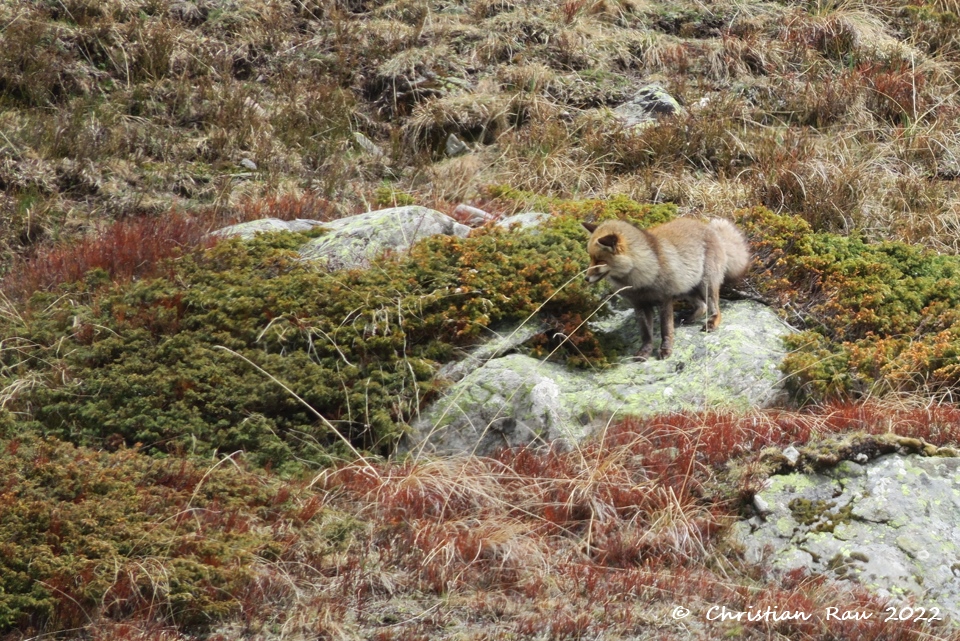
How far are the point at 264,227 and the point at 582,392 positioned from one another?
3.82 metres

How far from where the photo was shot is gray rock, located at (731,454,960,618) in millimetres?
4973

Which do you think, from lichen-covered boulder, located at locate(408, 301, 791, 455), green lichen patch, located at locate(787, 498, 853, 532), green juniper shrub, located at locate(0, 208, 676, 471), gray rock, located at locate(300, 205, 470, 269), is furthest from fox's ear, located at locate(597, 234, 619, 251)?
green lichen patch, located at locate(787, 498, 853, 532)

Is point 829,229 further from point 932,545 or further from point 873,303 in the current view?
point 932,545

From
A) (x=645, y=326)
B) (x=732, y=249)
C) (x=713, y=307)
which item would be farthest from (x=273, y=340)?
(x=732, y=249)

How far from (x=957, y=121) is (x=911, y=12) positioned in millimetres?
3173

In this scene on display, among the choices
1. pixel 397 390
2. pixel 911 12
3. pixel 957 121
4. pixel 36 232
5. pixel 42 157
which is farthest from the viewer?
pixel 911 12

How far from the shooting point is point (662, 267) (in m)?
7.15

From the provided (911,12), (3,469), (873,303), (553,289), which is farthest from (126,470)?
(911,12)

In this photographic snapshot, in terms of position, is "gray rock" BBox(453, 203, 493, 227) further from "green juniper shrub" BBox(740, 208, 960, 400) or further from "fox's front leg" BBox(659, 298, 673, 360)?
"fox's front leg" BBox(659, 298, 673, 360)

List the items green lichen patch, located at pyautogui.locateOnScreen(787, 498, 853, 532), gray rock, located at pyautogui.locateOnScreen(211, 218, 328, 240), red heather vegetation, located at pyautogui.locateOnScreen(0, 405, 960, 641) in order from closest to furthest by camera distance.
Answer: red heather vegetation, located at pyautogui.locateOnScreen(0, 405, 960, 641), green lichen patch, located at pyautogui.locateOnScreen(787, 498, 853, 532), gray rock, located at pyautogui.locateOnScreen(211, 218, 328, 240)

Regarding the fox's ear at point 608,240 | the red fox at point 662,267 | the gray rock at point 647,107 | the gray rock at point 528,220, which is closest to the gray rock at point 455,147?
the gray rock at point 647,107

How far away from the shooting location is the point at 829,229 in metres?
10.3

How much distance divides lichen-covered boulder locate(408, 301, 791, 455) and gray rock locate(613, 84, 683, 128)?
6015mm

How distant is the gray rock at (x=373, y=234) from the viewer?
8258 millimetres
